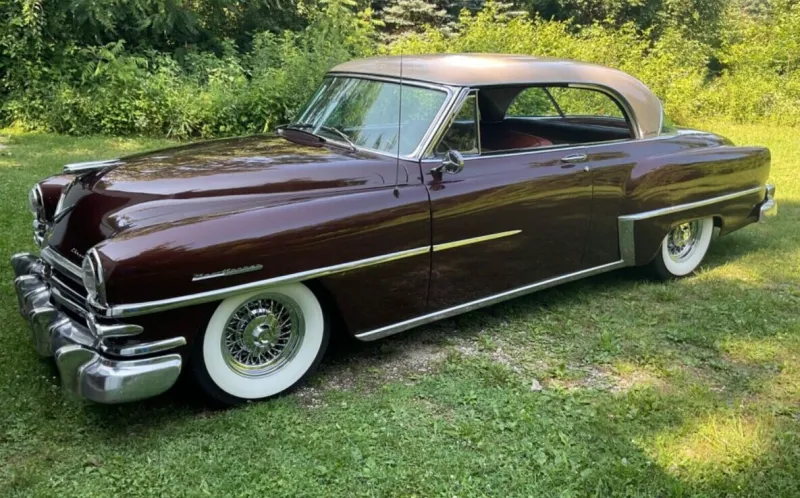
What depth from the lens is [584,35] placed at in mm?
14055

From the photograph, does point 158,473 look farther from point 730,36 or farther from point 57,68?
point 730,36

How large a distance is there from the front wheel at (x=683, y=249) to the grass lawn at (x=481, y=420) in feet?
1.84

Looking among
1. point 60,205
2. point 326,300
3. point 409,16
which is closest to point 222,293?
point 326,300

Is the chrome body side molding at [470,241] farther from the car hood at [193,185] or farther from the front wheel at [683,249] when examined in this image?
the front wheel at [683,249]

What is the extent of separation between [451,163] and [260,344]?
1381 mm

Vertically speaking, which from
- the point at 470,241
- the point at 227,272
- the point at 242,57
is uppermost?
the point at 242,57

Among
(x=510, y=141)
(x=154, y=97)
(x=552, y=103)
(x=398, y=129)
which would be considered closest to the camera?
(x=398, y=129)

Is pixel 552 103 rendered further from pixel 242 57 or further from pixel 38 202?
pixel 242 57

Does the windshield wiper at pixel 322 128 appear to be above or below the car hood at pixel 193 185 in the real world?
above

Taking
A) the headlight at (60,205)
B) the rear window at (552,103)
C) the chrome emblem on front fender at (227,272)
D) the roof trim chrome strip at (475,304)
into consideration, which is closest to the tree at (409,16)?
the rear window at (552,103)

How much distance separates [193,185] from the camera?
129 inches

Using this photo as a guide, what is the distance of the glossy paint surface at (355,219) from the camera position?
2867 mm

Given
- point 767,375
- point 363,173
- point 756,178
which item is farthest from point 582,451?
point 756,178

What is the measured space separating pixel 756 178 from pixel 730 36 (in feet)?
60.8
